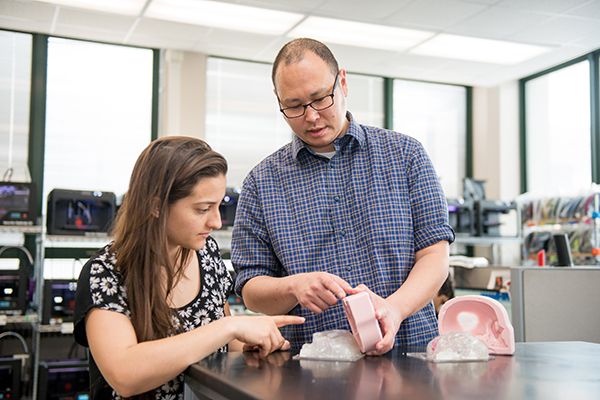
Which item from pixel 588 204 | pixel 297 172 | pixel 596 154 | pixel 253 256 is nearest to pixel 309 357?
pixel 253 256

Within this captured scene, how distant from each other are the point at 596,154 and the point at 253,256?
4.64 m

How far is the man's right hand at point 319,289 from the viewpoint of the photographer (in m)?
1.04

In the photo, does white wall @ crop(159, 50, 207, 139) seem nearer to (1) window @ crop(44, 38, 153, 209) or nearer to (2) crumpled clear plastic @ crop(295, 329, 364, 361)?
(1) window @ crop(44, 38, 153, 209)

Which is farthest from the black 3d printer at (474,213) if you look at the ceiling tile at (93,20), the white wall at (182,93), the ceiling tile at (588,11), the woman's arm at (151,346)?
the woman's arm at (151,346)

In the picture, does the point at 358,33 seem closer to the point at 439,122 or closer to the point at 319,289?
the point at 439,122

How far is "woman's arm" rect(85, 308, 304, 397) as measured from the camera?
920mm

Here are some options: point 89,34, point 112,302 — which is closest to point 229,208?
point 89,34

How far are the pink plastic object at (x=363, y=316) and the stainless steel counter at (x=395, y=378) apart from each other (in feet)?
0.14

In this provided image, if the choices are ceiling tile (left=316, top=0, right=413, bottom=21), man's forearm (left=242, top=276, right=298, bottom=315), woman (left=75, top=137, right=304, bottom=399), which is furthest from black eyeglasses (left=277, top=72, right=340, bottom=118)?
ceiling tile (left=316, top=0, right=413, bottom=21)

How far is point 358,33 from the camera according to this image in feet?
14.8

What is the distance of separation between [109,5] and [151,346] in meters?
3.65

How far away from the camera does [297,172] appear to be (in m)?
1.42

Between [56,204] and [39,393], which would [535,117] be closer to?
[56,204]

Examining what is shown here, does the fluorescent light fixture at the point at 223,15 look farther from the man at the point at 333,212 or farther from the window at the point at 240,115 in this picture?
the man at the point at 333,212
